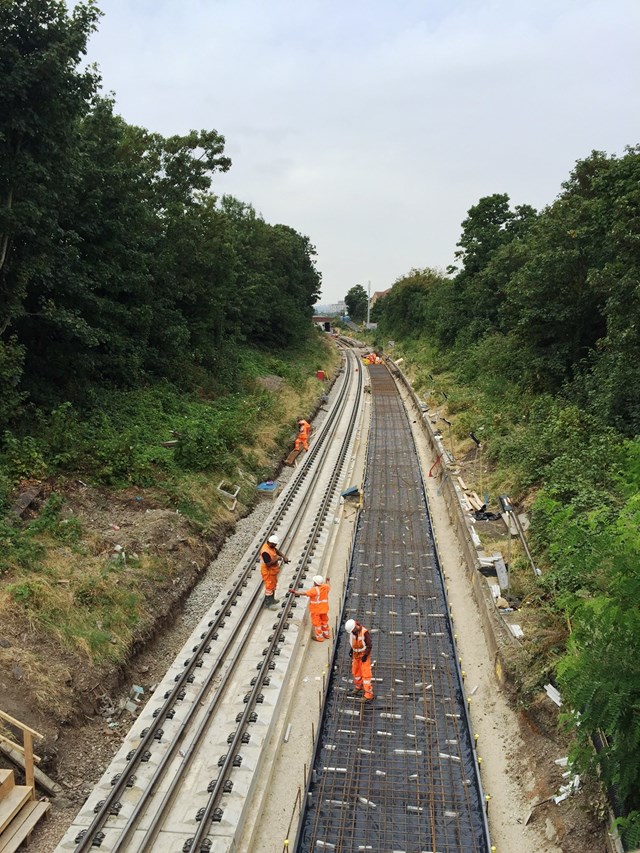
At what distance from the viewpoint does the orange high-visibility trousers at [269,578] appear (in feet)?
37.7

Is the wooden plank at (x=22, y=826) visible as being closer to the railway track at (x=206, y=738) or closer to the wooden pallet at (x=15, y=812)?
the wooden pallet at (x=15, y=812)

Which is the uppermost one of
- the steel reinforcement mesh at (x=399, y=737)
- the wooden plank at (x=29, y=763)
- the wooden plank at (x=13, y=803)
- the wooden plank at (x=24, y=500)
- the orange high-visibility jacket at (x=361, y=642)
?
the wooden plank at (x=24, y=500)

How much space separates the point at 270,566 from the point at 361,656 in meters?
2.95

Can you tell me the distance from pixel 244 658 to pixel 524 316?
52.7ft

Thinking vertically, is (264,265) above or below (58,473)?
above

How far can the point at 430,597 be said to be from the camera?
1242 centimetres

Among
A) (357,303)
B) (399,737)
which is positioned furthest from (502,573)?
(357,303)

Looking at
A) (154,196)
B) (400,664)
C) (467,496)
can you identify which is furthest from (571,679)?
(154,196)

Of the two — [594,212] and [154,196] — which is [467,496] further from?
[154,196]

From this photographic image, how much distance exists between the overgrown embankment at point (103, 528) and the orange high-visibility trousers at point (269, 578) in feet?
6.37

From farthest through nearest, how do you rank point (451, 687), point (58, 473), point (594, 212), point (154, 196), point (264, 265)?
point (264, 265) < point (154, 196) < point (594, 212) < point (58, 473) < point (451, 687)

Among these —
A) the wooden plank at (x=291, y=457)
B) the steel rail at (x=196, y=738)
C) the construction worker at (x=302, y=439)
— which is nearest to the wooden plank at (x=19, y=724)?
the steel rail at (x=196, y=738)

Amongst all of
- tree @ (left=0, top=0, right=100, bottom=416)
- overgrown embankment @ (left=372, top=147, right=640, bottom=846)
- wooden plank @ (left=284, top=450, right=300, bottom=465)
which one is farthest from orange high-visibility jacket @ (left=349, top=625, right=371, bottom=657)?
wooden plank @ (left=284, top=450, right=300, bottom=465)

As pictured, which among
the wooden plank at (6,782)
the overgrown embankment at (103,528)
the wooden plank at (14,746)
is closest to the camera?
the wooden plank at (6,782)
